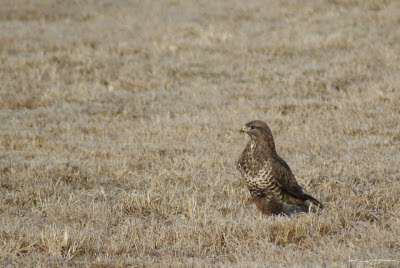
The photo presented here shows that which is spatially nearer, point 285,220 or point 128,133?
point 285,220

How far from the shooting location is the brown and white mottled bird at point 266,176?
6.31 metres

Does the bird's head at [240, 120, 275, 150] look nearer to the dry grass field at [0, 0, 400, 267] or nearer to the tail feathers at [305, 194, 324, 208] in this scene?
the tail feathers at [305, 194, 324, 208]

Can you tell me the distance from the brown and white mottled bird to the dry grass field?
309 mm

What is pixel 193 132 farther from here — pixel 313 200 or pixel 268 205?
pixel 313 200

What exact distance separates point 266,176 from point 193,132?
4191mm

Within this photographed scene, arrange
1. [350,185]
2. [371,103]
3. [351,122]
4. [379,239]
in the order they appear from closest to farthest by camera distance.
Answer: [379,239], [350,185], [351,122], [371,103]

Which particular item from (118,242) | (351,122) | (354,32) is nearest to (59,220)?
(118,242)

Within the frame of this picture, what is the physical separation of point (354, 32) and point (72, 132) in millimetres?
10964

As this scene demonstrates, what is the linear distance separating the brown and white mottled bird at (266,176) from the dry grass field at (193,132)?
0.31 meters

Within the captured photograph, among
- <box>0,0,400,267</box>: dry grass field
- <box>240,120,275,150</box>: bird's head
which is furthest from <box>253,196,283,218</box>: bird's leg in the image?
<box>240,120,275,150</box>: bird's head

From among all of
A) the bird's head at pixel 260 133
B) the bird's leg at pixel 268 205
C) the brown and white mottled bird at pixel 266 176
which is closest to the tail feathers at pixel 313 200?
the brown and white mottled bird at pixel 266 176

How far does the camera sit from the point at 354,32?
16938mm

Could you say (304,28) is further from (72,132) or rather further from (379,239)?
(379,239)

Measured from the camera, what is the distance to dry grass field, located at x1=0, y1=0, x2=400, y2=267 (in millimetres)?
5785
